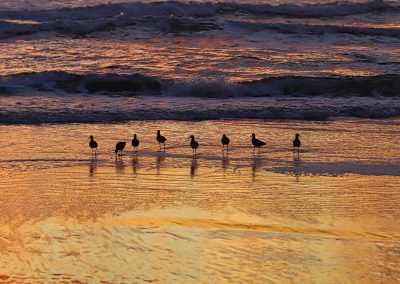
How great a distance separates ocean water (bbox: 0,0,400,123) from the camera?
769 inches

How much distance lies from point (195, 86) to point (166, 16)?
14308 millimetres

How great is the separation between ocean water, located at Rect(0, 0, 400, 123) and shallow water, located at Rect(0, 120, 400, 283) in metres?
3.38

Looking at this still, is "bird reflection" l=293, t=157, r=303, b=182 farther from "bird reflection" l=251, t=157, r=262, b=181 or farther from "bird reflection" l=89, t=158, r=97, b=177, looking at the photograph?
"bird reflection" l=89, t=158, r=97, b=177

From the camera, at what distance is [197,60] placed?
2650 cm

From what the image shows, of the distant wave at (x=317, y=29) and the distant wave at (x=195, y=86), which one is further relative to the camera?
the distant wave at (x=317, y=29)

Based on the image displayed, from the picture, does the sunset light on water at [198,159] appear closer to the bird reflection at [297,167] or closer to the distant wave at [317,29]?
the bird reflection at [297,167]

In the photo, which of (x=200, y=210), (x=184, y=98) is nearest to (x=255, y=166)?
(x=200, y=210)

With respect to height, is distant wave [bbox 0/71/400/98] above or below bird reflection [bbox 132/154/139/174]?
above

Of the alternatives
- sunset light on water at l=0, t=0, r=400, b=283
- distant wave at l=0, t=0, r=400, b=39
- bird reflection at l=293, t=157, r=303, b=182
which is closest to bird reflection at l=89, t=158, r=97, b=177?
sunset light on water at l=0, t=0, r=400, b=283

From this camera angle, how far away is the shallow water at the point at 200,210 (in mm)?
8383

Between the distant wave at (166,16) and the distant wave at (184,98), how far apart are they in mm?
10502

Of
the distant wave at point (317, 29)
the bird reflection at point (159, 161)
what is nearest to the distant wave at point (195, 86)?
the bird reflection at point (159, 161)

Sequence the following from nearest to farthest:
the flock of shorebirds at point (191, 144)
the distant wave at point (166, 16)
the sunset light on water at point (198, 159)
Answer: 1. the sunset light on water at point (198, 159)
2. the flock of shorebirds at point (191, 144)
3. the distant wave at point (166, 16)

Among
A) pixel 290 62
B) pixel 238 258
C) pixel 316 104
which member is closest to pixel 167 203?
pixel 238 258
